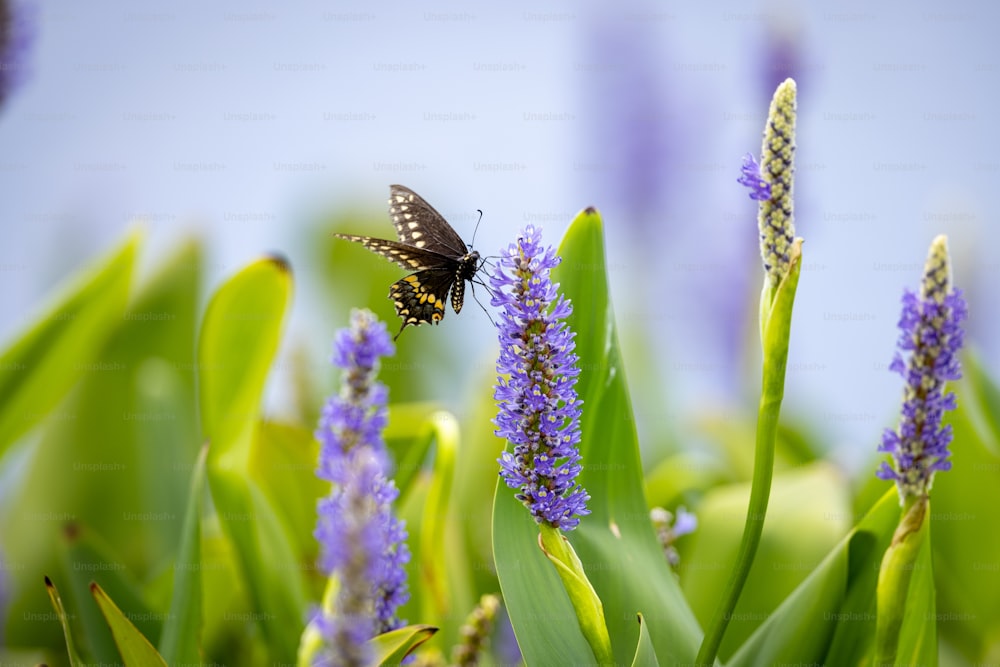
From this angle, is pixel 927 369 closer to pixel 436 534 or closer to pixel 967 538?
pixel 436 534

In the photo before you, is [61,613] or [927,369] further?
[61,613]

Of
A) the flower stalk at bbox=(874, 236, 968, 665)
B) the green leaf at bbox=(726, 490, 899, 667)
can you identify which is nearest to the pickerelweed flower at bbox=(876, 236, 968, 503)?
the flower stalk at bbox=(874, 236, 968, 665)

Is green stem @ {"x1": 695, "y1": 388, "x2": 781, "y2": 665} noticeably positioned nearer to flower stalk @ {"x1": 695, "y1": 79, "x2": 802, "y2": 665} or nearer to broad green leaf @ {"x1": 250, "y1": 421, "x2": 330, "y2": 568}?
flower stalk @ {"x1": 695, "y1": 79, "x2": 802, "y2": 665}

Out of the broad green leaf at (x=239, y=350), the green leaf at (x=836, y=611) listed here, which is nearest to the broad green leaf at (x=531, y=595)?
the green leaf at (x=836, y=611)

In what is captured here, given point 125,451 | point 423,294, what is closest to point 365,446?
point 423,294

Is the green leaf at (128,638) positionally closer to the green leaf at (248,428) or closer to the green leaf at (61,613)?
the green leaf at (61,613)

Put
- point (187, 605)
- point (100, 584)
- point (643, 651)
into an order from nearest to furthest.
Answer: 1. point (643, 651)
2. point (187, 605)
3. point (100, 584)

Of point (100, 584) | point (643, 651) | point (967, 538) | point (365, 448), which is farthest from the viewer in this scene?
point (967, 538)

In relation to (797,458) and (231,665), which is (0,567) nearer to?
(231,665)
